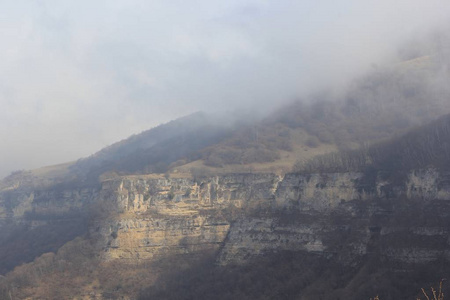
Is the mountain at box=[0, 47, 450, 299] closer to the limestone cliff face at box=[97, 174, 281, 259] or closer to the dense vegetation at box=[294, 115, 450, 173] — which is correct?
the limestone cliff face at box=[97, 174, 281, 259]

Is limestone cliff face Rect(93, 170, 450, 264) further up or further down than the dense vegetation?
further down

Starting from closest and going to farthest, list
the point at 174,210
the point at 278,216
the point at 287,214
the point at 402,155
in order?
the point at 402,155 → the point at 287,214 → the point at 278,216 → the point at 174,210

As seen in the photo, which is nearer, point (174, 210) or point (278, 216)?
point (278, 216)

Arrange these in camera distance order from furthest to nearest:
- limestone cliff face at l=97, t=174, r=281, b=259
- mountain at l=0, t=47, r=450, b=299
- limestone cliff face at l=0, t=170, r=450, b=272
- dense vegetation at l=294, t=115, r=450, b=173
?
limestone cliff face at l=97, t=174, r=281, b=259, dense vegetation at l=294, t=115, r=450, b=173, mountain at l=0, t=47, r=450, b=299, limestone cliff face at l=0, t=170, r=450, b=272

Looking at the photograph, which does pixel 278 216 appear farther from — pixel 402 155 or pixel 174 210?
pixel 402 155

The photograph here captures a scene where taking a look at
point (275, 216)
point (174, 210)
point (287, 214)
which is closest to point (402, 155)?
point (287, 214)

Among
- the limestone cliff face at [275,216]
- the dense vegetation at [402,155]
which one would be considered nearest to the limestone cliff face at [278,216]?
the limestone cliff face at [275,216]

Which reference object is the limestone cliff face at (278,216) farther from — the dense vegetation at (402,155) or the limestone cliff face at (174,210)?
the dense vegetation at (402,155)

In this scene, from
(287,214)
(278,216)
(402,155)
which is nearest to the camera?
(402,155)

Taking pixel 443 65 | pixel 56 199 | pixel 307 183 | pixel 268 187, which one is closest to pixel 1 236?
pixel 56 199

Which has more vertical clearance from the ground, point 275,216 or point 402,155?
Answer: point 402,155

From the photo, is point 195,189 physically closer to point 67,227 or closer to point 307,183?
point 307,183

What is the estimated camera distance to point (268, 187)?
12644 cm

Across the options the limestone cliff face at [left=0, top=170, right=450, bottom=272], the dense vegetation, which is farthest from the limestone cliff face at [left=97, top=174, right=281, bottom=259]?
the dense vegetation
